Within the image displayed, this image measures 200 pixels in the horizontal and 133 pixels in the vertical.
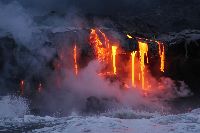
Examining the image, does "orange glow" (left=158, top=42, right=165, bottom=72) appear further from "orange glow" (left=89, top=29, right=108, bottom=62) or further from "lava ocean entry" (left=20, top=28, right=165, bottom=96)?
"orange glow" (left=89, top=29, right=108, bottom=62)

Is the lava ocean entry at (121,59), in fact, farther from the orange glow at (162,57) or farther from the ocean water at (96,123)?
the ocean water at (96,123)

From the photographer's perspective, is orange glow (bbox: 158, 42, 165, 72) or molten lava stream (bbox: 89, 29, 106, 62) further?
orange glow (bbox: 158, 42, 165, 72)

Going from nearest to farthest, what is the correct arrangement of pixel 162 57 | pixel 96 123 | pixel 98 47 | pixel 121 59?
1. pixel 96 123
2. pixel 98 47
3. pixel 121 59
4. pixel 162 57

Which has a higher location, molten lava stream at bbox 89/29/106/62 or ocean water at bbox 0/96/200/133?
molten lava stream at bbox 89/29/106/62

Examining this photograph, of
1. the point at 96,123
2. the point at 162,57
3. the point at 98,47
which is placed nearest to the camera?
the point at 96,123

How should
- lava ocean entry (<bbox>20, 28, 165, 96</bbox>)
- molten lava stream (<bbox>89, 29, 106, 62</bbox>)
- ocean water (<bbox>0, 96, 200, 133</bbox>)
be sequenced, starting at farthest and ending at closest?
molten lava stream (<bbox>89, 29, 106, 62</bbox>) → lava ocean entry (<bbox>20, 28, 165, 96</bbox>) → ocean water (<bbox>0, 96, 200, 133</bbox>)

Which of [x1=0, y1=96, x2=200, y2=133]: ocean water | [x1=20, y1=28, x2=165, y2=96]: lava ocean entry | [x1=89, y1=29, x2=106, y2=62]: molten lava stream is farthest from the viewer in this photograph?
[x1=89, y1=29, x2=106, y2=62]: molten lava stream

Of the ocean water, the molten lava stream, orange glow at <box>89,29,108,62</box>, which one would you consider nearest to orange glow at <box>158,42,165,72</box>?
orange glow at <box>89,29,108,62</box>

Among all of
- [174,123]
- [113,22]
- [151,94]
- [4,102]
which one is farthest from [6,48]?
[174,123]

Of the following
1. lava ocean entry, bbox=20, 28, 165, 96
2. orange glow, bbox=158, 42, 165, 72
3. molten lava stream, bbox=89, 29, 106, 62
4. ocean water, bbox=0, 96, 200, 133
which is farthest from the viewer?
orange glow, bbox=158, 42, 165, 72

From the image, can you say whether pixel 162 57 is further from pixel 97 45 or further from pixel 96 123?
pixel 96 123

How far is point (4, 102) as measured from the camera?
17.5 metres

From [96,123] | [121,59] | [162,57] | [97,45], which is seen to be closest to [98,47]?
[97,45]

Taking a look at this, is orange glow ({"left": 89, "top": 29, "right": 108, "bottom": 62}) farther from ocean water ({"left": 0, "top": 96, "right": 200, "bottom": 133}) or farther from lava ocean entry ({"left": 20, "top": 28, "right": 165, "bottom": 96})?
ocean water ({"left": 0, "top": 96, "right": 200, "bottom": 133})
